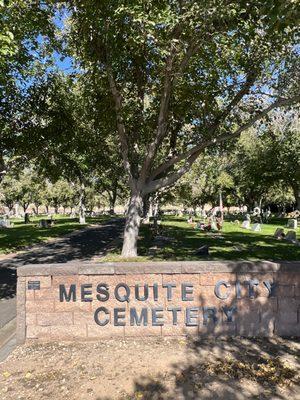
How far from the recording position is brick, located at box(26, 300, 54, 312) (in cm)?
669

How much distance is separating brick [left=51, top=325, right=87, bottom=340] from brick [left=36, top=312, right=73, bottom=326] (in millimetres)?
78

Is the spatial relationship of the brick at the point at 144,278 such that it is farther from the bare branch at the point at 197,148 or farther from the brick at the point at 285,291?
the bare branch at the point at 197,148

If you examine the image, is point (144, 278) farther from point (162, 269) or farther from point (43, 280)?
point (43, 280)

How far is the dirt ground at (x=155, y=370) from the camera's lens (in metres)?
4.88

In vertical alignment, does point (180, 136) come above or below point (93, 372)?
above

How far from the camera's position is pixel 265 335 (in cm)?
661

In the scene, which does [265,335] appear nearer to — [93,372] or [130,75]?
[93,372]

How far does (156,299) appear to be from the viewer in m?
6.70

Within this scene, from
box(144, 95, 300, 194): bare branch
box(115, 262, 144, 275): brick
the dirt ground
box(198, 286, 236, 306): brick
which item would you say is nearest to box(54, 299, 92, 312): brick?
the dirt ground

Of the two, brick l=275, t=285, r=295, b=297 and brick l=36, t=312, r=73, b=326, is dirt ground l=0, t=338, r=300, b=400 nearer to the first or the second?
brick l=36, t=312, r=73, b=326

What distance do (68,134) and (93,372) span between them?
51.2ft

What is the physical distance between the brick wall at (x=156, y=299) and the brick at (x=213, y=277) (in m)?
0.02

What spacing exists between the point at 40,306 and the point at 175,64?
31.0ft

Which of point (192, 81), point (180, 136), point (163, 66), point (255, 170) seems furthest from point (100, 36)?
point (255, 170)
